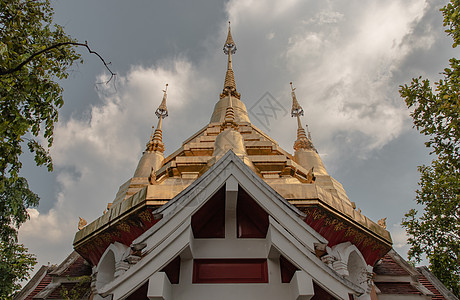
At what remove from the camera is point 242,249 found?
4.46 metres

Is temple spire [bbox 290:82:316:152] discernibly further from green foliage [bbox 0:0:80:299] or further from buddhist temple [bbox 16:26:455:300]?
green foliage [bbox 0:0:80:299]

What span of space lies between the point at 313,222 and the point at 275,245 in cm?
260

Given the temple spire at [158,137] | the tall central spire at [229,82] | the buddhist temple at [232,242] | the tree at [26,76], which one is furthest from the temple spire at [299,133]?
the tree at [26,76]

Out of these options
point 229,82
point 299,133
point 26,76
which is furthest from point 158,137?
point 26,76

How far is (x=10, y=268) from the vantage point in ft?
45.5

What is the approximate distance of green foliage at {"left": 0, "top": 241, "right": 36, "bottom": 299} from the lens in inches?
533

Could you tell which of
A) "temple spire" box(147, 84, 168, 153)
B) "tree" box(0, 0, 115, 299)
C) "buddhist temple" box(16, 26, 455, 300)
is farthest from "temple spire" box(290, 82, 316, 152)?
"tree" box(0, 0, 115, 299)

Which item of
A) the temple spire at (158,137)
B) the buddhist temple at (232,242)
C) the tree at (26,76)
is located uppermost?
the temple spire at (158,137)

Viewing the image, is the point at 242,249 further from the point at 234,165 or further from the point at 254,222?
the point at 234,165

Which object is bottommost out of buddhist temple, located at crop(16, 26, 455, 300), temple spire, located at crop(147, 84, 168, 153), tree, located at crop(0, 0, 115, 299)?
buddhist temple, located at crop(16, 26, 455, 300)

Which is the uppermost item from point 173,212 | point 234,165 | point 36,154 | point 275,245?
point 36,154

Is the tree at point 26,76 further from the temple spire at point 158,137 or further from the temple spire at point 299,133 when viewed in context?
the temple spire at point 299,133

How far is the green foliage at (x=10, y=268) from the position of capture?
13532mm

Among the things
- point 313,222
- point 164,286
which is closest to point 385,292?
point 313,222
